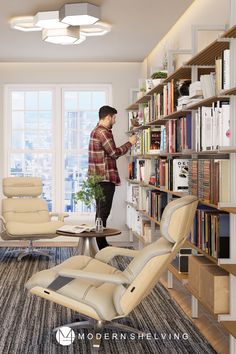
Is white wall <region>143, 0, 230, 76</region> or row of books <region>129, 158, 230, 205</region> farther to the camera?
white wall <region>143, 0, 230, 76</region>

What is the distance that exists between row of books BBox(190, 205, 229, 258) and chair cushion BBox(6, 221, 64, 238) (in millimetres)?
3152

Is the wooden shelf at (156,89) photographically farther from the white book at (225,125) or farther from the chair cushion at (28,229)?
the white book at (225,125)

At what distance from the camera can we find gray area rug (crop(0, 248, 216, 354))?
3.72 meters

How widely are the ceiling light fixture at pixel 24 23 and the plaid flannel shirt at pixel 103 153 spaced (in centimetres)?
137

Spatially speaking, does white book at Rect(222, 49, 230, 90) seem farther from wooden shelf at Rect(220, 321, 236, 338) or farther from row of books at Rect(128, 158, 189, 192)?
row of books at Rect(128, 158, 189, 192)

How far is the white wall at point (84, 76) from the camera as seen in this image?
9.05 metres

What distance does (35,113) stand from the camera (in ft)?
30.1

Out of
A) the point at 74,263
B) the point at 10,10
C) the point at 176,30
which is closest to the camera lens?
the point at 74,263

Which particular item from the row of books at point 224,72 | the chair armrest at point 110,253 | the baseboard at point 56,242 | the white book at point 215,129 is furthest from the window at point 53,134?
the row of books at point 224,72

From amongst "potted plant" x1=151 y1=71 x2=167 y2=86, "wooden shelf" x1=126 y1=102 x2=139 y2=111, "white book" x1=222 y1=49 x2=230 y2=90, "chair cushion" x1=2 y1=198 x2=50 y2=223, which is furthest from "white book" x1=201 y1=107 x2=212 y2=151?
"wooden shelf" x1=126 y1=102 x2=139 y2=111

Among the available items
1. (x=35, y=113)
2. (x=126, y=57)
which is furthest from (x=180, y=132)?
(x=35, y=113)

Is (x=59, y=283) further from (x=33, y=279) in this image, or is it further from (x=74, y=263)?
(x=74, y=263)

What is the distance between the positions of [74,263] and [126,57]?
5.12m

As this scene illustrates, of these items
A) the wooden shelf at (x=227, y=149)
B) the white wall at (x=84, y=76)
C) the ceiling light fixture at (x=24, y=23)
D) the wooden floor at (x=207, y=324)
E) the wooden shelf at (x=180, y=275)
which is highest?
the ceiling light fixture at (x=24, y=23)
